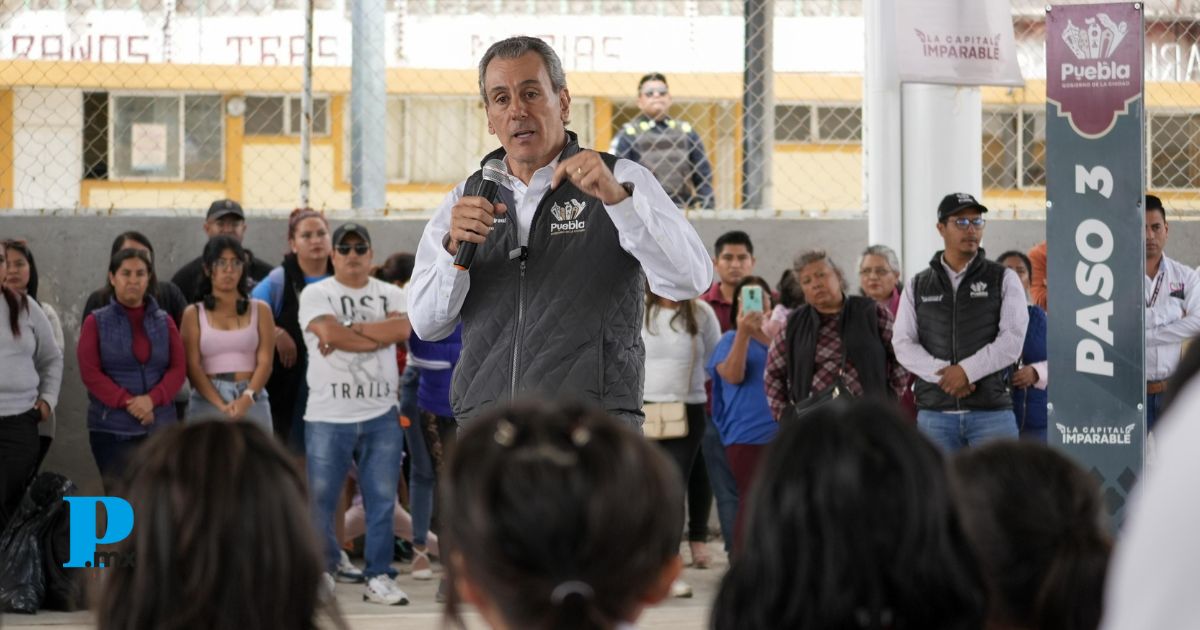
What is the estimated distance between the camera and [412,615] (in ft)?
18.3

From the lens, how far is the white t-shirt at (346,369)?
630 cm

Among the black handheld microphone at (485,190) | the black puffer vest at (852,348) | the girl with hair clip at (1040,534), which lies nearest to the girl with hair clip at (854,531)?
the girl with hair clip at (1040,534)

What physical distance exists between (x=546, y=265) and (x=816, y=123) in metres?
5.99

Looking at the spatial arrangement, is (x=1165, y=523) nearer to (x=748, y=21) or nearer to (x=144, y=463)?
(x=144, y=463)

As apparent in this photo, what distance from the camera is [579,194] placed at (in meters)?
3.43

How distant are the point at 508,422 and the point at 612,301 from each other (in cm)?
160

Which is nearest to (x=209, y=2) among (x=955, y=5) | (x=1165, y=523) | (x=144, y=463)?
(x=955, y=5)

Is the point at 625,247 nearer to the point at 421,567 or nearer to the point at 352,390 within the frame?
the point at 352,390

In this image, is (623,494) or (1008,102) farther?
(1008,102)

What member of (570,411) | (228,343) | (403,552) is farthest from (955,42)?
(570,411)

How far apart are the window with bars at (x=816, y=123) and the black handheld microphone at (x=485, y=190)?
17.3ft

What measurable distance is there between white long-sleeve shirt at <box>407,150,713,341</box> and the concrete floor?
5.21 feet

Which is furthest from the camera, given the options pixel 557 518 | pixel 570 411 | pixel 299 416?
pixel 299 416

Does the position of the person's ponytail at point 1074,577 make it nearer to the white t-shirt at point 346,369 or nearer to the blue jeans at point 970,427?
the blue jeans at point 970,427
